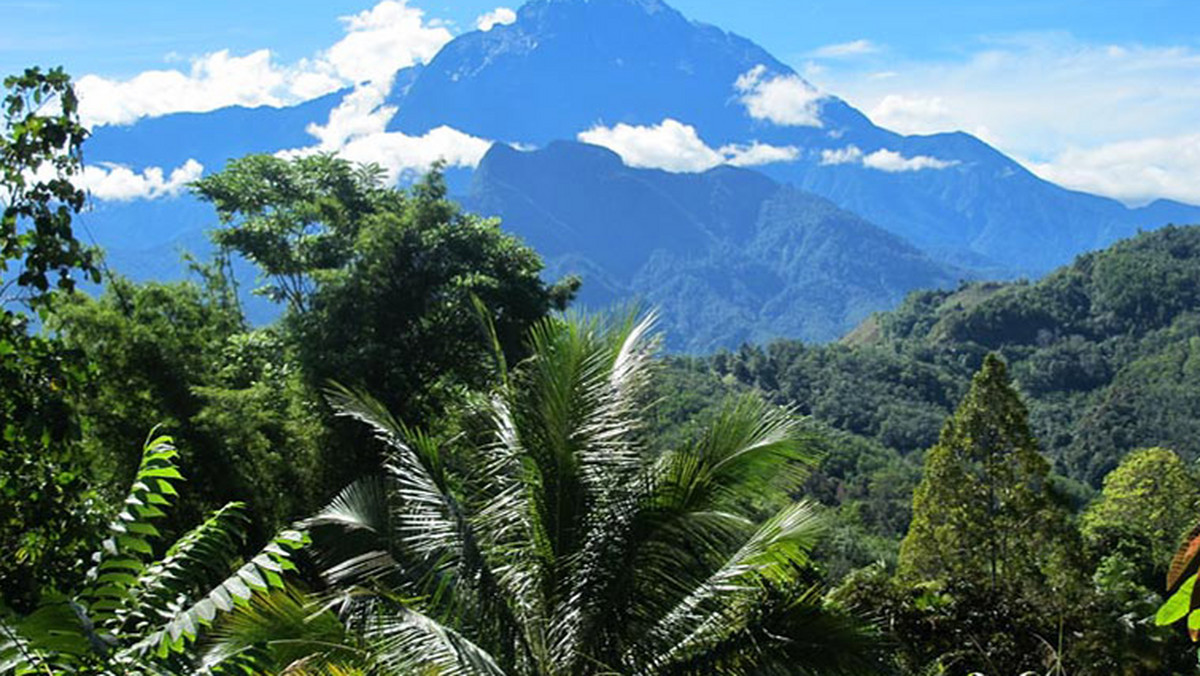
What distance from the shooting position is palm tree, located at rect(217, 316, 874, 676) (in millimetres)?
5320

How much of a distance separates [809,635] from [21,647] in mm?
3778

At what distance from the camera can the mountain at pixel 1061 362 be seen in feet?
245

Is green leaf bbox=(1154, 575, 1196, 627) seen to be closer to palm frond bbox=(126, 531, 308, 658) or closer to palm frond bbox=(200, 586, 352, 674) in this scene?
palm frond bbox=(126, 531, 308, 658)

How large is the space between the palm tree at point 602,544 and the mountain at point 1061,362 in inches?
2641

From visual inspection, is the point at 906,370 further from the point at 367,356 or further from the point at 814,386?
the point at 367,356

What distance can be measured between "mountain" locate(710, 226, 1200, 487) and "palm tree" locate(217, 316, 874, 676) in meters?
67.1

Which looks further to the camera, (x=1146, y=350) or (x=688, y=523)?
(x=1146, y=350)

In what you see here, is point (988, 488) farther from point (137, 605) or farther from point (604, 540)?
point (137, 605)

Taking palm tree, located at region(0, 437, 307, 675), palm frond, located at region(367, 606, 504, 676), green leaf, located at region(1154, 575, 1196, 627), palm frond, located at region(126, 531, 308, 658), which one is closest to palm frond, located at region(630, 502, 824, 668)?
palm frond, located at region(367, 606, 504, 676)

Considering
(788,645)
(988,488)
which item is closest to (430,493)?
(788,645)

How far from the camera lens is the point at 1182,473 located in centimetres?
3138

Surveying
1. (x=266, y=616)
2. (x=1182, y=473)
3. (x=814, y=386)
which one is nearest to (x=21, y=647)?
(x=266, y=616)

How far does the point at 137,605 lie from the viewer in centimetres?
373

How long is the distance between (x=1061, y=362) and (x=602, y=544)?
100104 mm
